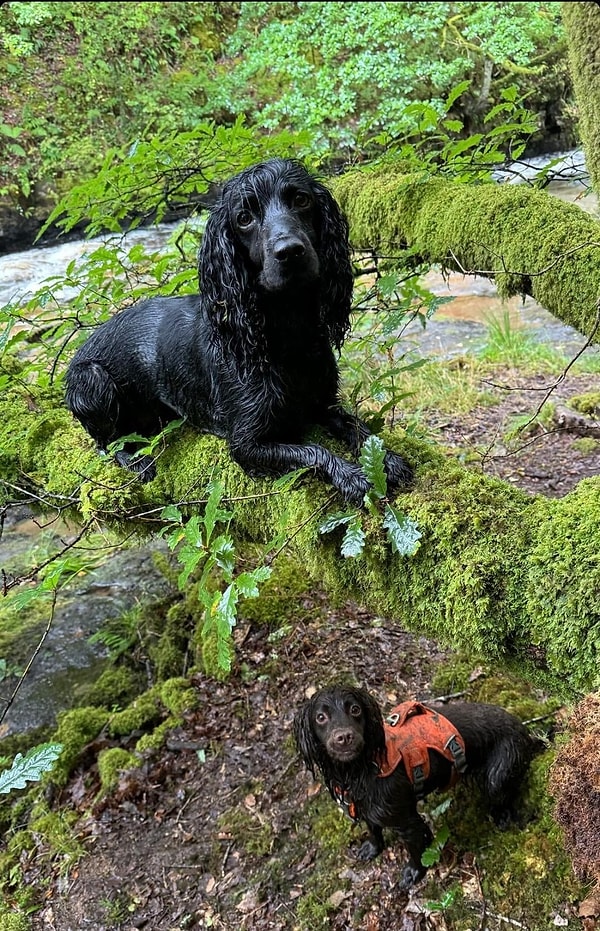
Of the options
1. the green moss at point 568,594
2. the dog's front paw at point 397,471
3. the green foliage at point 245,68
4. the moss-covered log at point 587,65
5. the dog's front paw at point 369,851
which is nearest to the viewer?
the green moss at point 568,594

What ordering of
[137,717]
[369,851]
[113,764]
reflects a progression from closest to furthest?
[369,851] → [113,764] → [137,717]

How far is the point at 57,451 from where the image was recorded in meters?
3.25

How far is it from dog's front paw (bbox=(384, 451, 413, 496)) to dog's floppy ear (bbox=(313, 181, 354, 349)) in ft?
2.04

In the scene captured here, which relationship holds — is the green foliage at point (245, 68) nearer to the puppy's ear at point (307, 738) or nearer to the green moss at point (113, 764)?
the green moss at point (113, 764)

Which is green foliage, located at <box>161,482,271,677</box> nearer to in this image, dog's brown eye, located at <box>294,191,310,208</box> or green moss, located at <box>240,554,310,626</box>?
dog's brown eye, located at <box>294,191,310,208</box>

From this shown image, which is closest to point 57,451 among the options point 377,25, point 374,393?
point 374,393

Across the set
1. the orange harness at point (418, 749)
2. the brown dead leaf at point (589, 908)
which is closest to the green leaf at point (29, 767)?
the orange harness at point (418, 749)

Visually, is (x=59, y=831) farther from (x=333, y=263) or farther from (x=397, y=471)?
(x=333, y=263)

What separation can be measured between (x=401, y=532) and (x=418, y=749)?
147 cm

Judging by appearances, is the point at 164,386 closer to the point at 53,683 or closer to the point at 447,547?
the point at 447,547

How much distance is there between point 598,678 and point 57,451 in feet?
9.10

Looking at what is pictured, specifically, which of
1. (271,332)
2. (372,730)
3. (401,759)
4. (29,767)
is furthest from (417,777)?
(271,332)

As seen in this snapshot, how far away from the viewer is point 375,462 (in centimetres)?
184

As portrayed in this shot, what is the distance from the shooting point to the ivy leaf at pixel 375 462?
1.83 meters
